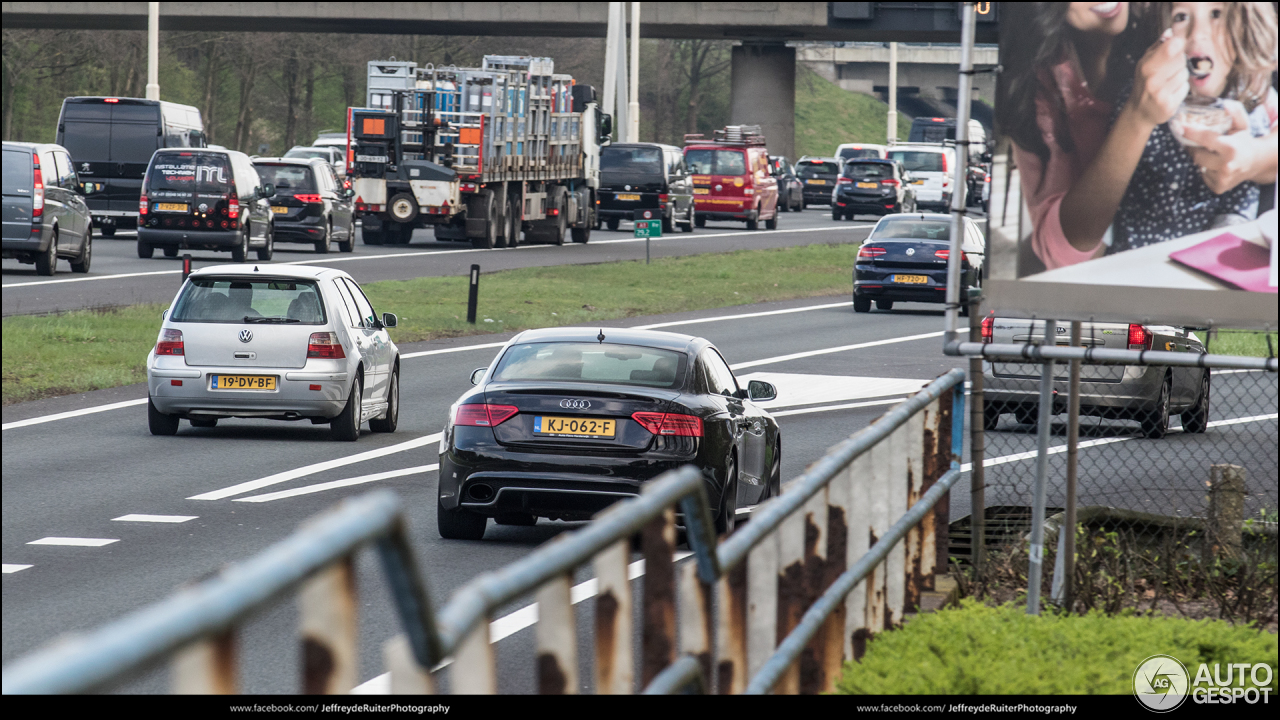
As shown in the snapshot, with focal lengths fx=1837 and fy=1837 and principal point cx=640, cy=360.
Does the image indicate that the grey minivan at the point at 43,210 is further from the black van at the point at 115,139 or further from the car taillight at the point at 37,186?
the black van at the point at 115,139

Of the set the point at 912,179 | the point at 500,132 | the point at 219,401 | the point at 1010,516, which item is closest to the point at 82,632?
the point at 1010,516

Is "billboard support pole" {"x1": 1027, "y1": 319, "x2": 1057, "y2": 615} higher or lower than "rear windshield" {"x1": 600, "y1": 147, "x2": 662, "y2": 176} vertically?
lower

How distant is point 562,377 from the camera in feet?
35.9

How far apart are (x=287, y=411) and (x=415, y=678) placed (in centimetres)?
1291

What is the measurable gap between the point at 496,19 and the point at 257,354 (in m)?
58.6

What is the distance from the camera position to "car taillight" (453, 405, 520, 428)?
10695 millimetres

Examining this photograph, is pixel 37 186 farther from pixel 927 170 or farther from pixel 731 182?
pixel 927 170

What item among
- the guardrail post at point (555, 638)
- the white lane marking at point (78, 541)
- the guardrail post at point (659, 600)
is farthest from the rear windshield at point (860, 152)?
the guardrail post at point (555, 638)

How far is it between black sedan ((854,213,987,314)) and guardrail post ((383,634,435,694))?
2769cm

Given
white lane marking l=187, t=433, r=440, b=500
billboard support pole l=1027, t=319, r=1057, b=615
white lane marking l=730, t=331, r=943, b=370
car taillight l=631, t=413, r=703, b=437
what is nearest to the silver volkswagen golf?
white lane marking l=187, t=433, r=440, b=500

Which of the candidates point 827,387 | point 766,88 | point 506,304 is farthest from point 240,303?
point 766,88

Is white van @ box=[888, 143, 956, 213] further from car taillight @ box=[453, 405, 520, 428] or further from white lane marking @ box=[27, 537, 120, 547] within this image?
white lane marking @ box=[27, 537, 120, 547]

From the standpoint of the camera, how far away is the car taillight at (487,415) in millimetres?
10695
